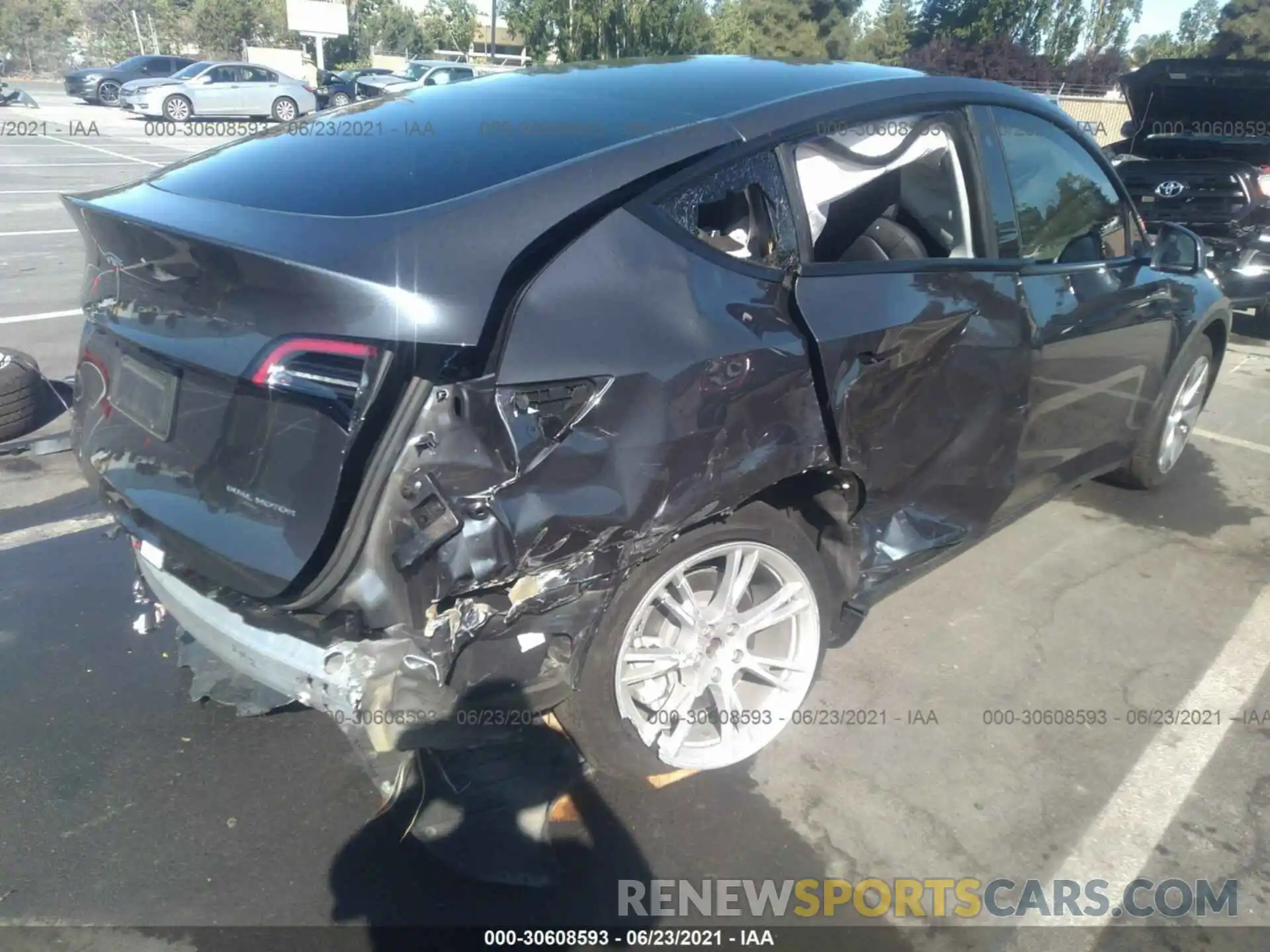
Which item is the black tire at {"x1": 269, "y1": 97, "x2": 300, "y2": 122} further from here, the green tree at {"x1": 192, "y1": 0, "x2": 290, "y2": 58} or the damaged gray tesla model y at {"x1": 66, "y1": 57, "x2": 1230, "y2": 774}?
the green tree at {"x1": 192, "y1": 0, "x2": 290, "y2": 58}

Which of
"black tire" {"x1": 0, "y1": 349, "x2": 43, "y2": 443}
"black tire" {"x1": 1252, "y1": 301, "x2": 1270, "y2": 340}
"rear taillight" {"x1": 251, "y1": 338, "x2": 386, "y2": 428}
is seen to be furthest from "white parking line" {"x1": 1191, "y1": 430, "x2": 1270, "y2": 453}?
"black tire" {"x1": 0, "y1": 349, "x2": 43, "y2": 443}

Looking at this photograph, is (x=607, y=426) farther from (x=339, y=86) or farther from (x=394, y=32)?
(x=394, y=32)

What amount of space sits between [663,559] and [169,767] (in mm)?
1605

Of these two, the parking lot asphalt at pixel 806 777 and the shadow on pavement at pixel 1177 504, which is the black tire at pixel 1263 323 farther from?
the parking lot asphalt at pixel 806 777

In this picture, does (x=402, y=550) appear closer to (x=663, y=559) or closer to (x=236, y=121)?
(x=663, y=559)

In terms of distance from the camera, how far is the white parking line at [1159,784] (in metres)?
2.56

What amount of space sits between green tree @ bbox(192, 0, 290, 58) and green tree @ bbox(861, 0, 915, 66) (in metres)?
33.2

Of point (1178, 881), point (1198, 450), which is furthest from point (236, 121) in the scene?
point (1178, 881)

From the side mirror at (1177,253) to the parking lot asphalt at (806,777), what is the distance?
1.24 metres

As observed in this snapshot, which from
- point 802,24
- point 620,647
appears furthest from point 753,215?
point 802,24

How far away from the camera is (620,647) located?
2469 millimetres

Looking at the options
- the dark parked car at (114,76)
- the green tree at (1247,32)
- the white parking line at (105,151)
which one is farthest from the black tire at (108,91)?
the green tree at (1247,32)

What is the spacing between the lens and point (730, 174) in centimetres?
253

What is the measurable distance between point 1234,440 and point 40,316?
8.21 metres
